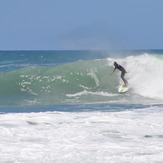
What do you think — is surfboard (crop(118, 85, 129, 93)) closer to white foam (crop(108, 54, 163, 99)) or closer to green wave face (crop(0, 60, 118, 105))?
green wave face (crop(0, 60, 118, 105))

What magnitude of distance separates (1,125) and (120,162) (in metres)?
4.07

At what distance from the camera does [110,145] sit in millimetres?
7473

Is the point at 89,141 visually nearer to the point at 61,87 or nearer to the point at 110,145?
the point at 110,145

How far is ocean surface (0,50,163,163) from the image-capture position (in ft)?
22.7

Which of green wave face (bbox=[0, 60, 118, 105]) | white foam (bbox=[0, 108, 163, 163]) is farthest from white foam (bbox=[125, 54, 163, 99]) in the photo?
white foam (bbox=[0, 108, 163, 163])

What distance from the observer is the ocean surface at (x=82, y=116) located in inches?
272

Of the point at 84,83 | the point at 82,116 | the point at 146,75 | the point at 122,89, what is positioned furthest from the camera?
the point at 146,75

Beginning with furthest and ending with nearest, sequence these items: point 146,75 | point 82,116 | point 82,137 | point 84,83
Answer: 1. point 146,75
2. point 84,83
3. point 82,116
4. point 82,137

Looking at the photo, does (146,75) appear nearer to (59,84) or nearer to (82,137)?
(59,84)

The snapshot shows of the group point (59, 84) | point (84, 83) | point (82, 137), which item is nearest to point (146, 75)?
point (84, 83)

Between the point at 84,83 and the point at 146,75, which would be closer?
the point at 84,83

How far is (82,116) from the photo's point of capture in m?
11.0

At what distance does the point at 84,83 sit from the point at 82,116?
8.54 meters

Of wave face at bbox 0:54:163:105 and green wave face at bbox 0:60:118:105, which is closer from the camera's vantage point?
wave face at bbox 0:54:163:105
